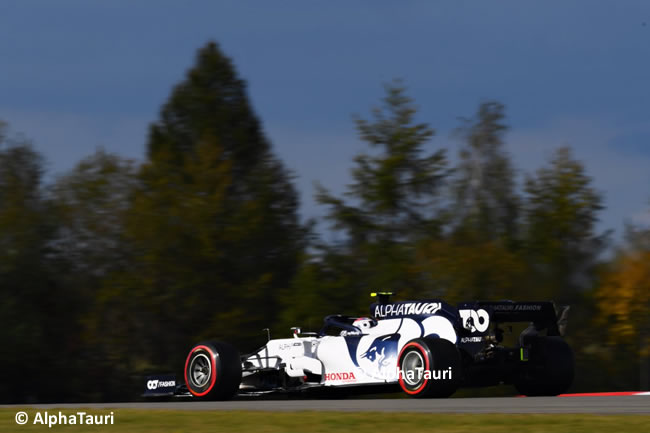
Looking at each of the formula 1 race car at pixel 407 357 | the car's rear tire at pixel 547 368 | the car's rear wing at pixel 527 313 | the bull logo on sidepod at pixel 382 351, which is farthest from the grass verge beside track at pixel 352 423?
the car's rear tire at pixel 547 368

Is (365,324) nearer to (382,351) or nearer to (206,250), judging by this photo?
(382,351)

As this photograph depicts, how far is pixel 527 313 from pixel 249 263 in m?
34.4

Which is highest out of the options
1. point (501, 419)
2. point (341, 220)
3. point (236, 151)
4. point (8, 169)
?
point (236, 151)

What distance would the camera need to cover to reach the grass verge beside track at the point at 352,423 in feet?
29.4

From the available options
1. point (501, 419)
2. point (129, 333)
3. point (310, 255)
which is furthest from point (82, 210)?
point (501, 419)

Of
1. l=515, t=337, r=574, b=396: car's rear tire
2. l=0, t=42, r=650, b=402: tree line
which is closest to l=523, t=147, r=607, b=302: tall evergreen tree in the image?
l=0, t=42, r=650, b=402: tree line

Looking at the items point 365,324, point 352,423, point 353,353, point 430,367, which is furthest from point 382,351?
point 352,423

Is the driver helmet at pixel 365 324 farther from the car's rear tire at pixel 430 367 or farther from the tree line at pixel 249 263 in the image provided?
the tree line at pixel 249 263

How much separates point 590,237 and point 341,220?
11.0 m

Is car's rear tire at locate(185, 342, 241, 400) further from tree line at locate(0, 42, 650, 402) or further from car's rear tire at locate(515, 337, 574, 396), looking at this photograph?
tree line at locate(0, 42, 650, 402)

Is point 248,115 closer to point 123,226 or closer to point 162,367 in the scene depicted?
point 123,226

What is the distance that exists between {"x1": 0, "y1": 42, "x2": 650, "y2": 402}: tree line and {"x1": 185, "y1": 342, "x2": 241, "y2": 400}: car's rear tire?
22938 mm

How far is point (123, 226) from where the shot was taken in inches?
1877

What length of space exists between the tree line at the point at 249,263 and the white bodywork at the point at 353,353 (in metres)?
22.4
